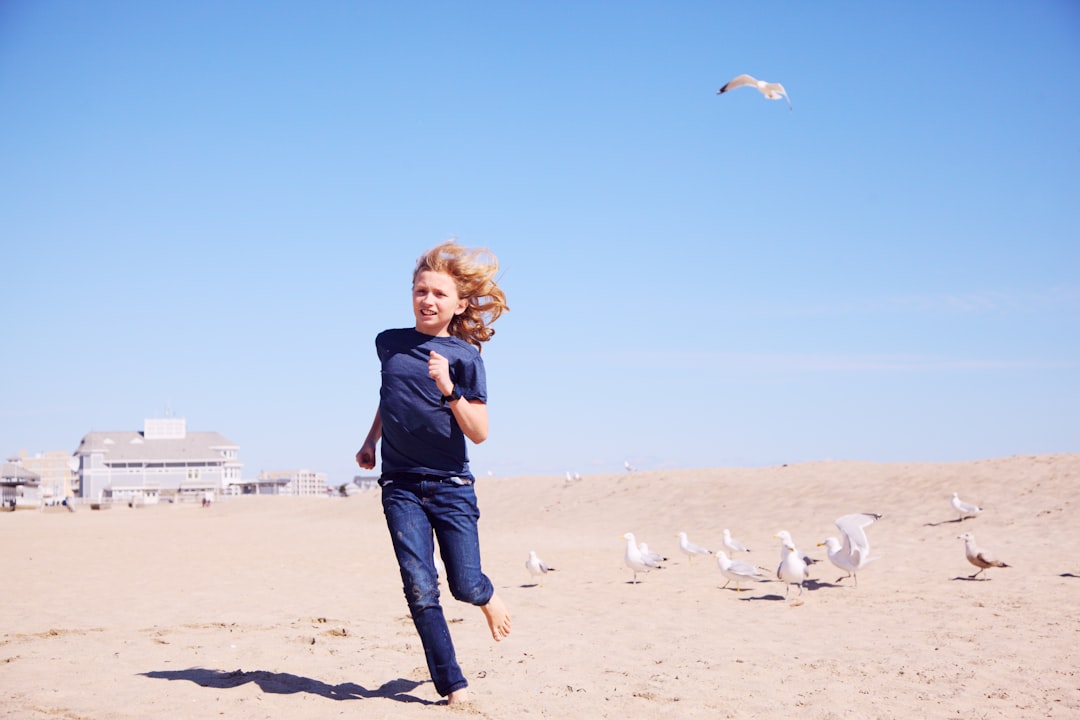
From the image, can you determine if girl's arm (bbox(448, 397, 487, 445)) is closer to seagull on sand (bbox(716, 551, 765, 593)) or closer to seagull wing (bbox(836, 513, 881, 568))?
seagull on sand (bbox(716, 551, 765, 593))

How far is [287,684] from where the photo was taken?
18.6 feet

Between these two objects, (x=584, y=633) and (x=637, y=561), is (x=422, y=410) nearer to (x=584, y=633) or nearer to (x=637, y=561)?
(x=584, y=633)

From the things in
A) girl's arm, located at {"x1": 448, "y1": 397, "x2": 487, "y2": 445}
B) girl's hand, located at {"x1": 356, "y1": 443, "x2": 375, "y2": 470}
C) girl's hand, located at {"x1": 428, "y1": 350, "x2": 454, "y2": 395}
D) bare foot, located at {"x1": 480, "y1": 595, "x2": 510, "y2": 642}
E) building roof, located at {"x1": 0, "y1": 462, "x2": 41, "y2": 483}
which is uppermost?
girl's hand, located at {"x1": 428, "y1": 350, "x2": 454, "y2": 395}

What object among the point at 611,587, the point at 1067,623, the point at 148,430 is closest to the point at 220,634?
the point at 611,587

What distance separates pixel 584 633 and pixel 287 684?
3273 millimetres

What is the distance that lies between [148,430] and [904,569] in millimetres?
104470

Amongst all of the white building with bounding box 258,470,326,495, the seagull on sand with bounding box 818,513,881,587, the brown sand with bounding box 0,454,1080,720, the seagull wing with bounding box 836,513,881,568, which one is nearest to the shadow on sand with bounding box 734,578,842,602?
the brown sand with bounding box 0,454,1080,720

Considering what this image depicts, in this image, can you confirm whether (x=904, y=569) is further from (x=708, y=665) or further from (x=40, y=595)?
(x=40, y=595)

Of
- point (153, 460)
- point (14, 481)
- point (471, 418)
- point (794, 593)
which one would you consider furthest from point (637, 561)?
point (153, 460)

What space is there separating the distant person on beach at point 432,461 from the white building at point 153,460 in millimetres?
95503

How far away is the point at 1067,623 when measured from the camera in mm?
8352

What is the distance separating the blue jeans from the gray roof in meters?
104

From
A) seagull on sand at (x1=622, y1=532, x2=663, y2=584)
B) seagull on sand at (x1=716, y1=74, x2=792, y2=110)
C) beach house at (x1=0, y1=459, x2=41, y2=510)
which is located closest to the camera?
seagull on sand at (x1=716, y1=74, x2=792, y2=110)

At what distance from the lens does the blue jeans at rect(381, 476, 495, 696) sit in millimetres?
5004
